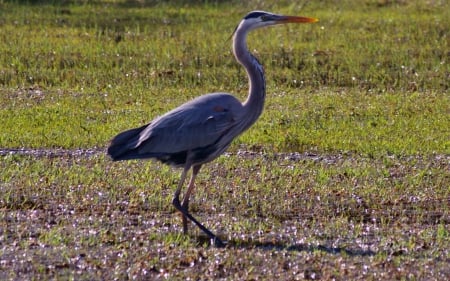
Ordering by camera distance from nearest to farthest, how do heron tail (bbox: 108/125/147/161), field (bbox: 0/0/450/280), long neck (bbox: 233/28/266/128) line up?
1. field (bbox: 0/0/450/280)
2. heron tail (bbox: 108/125/147/161)
3. long neck (bbox: 233/28/266/128)

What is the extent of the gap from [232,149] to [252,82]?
8.63ft

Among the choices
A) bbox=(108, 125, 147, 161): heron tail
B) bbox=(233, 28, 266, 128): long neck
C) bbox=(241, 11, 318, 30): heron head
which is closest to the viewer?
bbox=(108, 125, 147, 161): heron tail

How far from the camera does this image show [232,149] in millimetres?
10516

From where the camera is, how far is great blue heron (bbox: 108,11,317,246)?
25.4 ft

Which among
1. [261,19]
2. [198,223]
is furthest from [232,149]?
[198,223]

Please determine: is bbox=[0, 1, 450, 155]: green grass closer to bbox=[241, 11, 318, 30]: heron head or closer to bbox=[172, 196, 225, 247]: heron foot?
bbox=[241, 11, 318, 30]: heron head

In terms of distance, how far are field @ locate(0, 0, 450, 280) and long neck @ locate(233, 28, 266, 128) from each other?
76 centimetres

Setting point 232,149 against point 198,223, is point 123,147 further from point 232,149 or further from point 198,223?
point 232,149

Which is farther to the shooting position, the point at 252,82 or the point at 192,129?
the point at 252,82

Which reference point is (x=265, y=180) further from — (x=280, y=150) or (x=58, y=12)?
(x=58, y=12)

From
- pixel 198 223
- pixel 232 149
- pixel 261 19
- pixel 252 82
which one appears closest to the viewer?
pixel 198 223

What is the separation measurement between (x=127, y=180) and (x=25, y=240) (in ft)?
6.13

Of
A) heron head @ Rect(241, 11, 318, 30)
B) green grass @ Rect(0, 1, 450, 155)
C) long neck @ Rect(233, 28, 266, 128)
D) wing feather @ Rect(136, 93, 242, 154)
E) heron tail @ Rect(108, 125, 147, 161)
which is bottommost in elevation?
green grass @ Rect(0, 1, 450, 155)

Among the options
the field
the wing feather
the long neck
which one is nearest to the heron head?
the long neck
